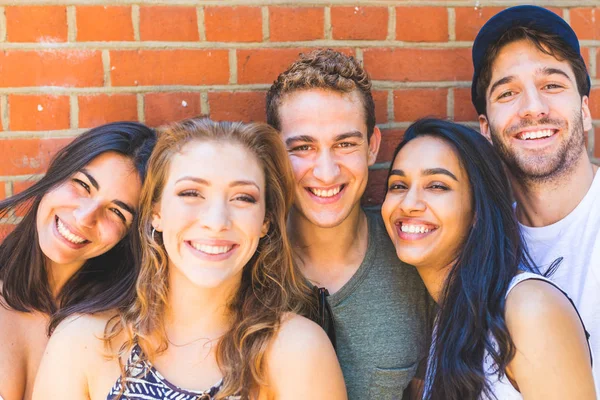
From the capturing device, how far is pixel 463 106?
3186mm

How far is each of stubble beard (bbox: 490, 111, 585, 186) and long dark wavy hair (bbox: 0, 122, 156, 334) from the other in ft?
5.41

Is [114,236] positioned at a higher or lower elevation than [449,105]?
lower

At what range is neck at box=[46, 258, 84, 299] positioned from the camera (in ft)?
8.92

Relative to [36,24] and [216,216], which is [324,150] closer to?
[216,216]

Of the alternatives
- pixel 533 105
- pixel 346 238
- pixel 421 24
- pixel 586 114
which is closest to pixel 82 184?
pixel 346 238

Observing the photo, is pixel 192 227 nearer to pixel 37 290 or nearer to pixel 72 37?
pixel 37 290

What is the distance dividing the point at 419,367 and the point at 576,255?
817 millimetres

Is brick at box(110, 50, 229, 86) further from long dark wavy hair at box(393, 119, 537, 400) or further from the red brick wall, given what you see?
long dark wavy hair at box(393, 119, 537, 400)

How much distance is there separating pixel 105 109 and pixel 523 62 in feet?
6.37

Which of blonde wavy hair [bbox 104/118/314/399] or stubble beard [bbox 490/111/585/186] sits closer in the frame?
blonde wavy hair [bbox 104/118/314/399]

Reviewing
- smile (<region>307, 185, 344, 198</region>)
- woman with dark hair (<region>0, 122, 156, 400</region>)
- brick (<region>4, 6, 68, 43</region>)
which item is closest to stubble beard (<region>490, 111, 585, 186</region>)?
smile (<region>307, 185, 344, 198</region>)

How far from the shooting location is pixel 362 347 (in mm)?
2539

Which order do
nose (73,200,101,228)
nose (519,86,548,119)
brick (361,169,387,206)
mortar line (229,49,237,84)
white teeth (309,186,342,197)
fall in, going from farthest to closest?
brick (361,169,387,206), mortar line (229,49,237,84), nose (519,86,548,119), white teeth (309,186,342,197), nose (73,200,101,228)

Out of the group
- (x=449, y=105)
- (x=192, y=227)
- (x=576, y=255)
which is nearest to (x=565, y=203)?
(x=576, y=255)
